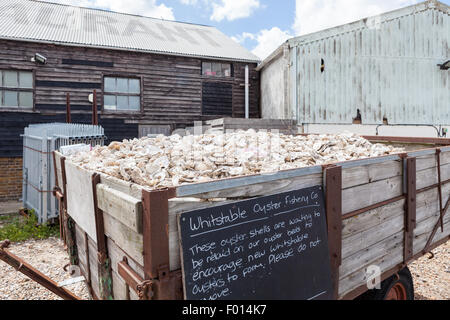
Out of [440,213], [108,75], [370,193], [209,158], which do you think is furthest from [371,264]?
[108,75]

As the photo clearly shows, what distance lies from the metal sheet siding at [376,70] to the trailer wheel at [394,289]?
9.18m

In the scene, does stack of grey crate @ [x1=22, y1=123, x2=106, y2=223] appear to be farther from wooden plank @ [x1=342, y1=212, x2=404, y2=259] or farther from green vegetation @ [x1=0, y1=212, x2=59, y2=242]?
wooden plank @ [x1=342, y1=212, x2=404, y2=259]

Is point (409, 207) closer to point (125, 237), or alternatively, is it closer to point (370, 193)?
point (370, 193)

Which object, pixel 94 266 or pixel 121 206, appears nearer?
pixel 121 206

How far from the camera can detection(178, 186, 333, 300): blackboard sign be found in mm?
1595

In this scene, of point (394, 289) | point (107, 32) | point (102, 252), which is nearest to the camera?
point (102, 252)

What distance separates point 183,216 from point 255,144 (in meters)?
1.81

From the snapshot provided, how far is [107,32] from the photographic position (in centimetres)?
1373

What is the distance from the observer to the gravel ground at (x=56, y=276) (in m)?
4.31

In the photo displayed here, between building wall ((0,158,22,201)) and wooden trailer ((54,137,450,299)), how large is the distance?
9.70m

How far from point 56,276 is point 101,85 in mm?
9369

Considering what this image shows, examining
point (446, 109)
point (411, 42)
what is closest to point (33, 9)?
point (411, 42)

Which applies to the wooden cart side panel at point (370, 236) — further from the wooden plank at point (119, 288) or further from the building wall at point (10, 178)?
the building wall at point (10, 178)

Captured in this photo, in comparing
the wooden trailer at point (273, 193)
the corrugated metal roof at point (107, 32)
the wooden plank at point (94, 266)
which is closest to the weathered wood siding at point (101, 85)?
the corrugated metal roof at point (107, 32)
